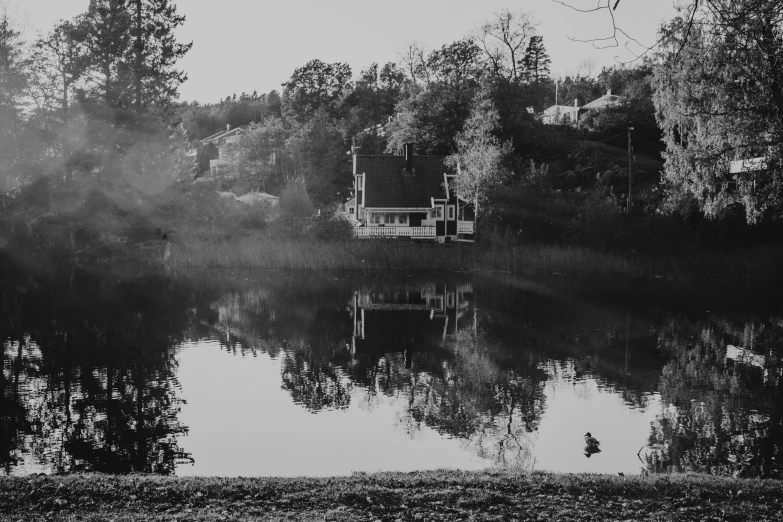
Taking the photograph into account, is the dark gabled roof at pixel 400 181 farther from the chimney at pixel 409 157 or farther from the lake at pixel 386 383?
the lake at pixel 386 383

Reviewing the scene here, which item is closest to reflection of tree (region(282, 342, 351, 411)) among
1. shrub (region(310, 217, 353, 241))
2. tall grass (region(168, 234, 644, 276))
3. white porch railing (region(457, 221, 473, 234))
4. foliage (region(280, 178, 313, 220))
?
tall grass (region(168, 234, 644, 276))

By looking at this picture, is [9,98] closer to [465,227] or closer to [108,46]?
[108,46]

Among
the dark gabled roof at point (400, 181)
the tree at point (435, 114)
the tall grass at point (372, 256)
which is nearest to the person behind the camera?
the tall grass at point (372, 256)

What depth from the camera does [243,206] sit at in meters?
51.3

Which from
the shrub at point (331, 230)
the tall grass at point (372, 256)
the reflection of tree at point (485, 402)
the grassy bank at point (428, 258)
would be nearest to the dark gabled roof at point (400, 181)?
the shrub at point (331, 230)

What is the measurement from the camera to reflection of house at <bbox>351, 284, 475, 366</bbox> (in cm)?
2203

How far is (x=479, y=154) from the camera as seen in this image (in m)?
50.6

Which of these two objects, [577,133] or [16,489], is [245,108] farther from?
[16,489]

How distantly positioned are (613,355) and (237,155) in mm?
68352

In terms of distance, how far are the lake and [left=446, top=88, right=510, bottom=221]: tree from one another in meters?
19.1

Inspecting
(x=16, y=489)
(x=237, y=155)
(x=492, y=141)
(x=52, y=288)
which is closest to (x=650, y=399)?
(x=16, y=489)

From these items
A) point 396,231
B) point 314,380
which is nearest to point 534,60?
point 396,231

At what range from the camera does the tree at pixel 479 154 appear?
4934 cm

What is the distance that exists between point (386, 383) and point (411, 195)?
3939cm
